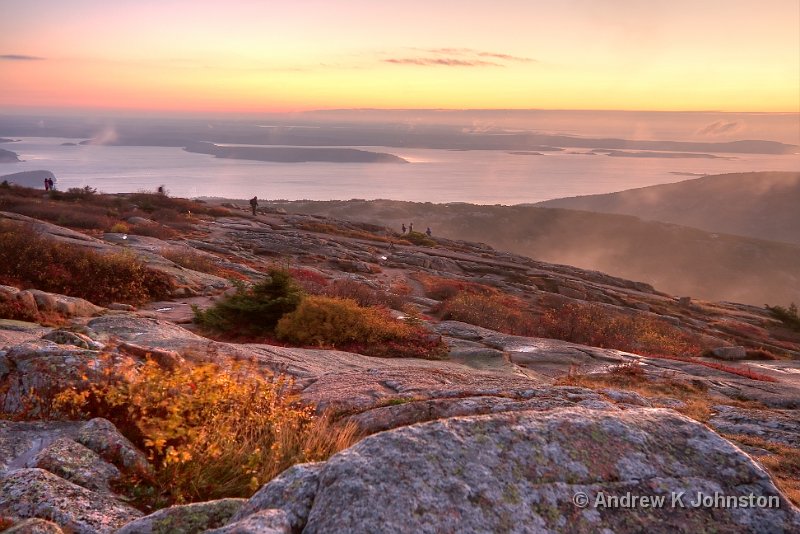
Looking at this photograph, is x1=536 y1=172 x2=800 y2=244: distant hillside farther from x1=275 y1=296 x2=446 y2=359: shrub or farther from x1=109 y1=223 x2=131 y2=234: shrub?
x1=275 y1=296 x2=446 y2=359: shrub

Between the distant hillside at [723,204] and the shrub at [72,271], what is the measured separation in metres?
168

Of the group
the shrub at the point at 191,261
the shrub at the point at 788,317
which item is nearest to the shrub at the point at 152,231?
the shrub at the point at 191,261

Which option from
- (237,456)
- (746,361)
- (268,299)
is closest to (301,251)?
(268,299)

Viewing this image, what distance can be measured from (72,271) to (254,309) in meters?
6.11

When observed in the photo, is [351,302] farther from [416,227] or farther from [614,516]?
[416,227]

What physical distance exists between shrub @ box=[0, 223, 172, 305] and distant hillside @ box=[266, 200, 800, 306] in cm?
8459

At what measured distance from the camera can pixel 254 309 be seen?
15.5 m

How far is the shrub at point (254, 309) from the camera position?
15.2m

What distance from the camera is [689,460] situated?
3.60m

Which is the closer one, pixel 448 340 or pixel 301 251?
pixel 448 340

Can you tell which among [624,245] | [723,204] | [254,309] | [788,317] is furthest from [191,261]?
[723,204]

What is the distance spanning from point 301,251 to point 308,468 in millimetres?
37331

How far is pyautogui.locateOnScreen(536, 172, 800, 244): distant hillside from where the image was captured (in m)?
159

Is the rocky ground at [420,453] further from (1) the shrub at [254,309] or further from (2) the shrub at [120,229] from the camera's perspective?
(2) the shrub at [120,229]
